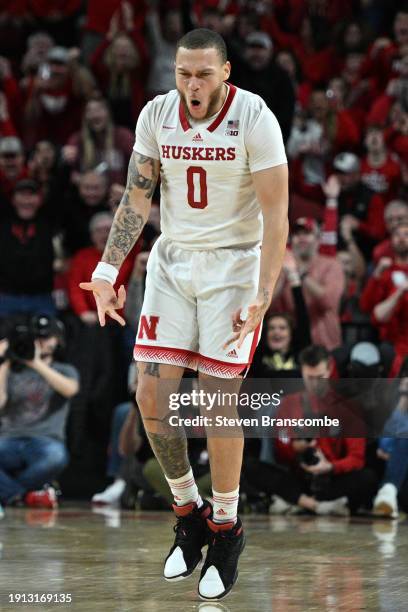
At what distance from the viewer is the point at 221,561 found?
5.43m

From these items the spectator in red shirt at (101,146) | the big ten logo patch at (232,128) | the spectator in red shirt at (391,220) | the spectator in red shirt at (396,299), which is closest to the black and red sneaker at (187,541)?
the big ten logo patch at (232,128)

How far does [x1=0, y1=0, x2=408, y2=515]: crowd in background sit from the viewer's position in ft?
31.1

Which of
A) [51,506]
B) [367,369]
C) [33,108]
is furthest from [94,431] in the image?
[33,108]

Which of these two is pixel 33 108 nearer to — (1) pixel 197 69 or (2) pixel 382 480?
(2) pixel 382 480

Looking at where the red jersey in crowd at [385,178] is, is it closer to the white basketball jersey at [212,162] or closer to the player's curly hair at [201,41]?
the white basketball jersey at [212,162]

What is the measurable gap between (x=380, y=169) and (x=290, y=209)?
0.95 m

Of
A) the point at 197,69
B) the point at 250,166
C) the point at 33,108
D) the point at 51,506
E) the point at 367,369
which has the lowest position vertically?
the point at 51,506

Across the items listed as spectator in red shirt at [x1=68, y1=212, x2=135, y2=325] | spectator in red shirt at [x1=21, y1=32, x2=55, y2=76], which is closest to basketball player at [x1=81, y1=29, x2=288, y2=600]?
spectator in red shirt at [x1=68, y1=212, x2=135, y2=325]

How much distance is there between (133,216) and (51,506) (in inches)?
175

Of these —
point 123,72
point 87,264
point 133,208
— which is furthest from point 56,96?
point 133,208

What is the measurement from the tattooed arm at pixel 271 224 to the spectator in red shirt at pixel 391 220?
510cm

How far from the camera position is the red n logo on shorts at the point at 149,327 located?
217 inches

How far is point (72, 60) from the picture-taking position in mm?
13305

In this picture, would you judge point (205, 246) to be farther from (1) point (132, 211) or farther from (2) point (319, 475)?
(2) point (319, 475)
